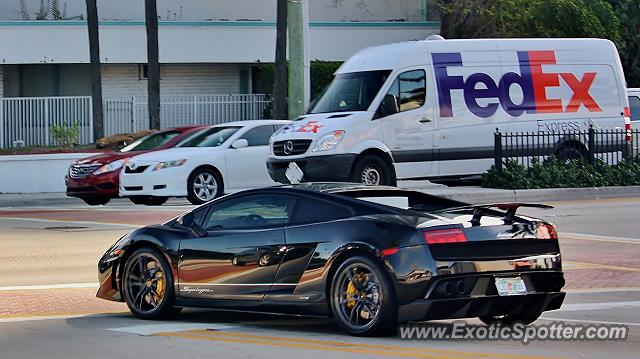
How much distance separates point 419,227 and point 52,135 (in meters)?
25.1

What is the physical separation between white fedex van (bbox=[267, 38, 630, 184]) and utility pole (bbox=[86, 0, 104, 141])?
456 inches

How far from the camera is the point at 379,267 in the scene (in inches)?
392

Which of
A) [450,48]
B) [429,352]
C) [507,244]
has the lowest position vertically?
[429,352]

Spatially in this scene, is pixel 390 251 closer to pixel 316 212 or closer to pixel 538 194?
pixel 316 212

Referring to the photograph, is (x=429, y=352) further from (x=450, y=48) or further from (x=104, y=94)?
(x=104, y=94)

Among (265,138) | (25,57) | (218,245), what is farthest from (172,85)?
(218,245)

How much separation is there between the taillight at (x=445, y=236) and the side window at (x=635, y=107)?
21.3 m

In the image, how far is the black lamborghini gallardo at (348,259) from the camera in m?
9.91

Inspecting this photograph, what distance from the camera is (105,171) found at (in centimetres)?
2514

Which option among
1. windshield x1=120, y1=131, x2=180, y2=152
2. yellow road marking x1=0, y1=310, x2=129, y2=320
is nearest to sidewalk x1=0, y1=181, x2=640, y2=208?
windshield x1=120, y1=131, x2=180, y2=152

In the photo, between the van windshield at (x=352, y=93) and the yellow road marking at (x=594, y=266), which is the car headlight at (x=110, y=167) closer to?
the van windshield at (x=352, y=93)

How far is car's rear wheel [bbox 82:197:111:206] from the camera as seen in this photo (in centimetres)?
2573

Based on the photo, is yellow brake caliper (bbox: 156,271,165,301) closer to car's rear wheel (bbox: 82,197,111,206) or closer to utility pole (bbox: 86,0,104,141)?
car's rear wheel (bbox: 82,197,111,206)

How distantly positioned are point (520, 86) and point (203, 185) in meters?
6.39
